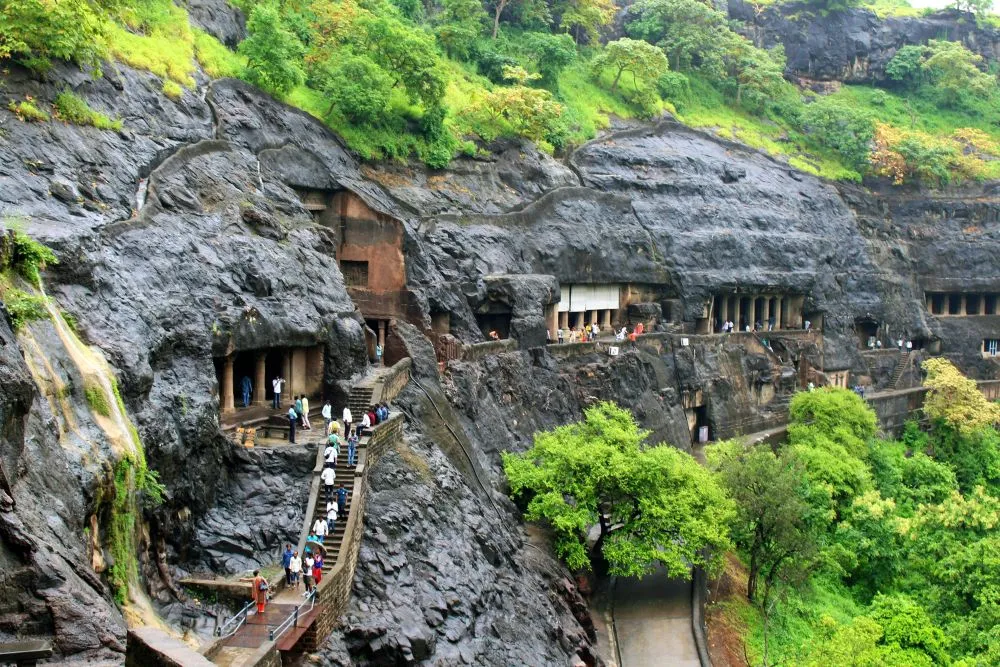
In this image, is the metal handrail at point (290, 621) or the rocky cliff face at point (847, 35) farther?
the rocky cliff face at point (847, 35)

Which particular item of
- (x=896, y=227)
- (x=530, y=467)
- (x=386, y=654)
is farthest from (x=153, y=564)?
(x=896, y=227)

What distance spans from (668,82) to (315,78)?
31042mm

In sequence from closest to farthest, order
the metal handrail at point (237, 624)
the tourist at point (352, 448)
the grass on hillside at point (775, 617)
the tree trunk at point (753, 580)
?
1. the metal handrail at point (237, 624)
2. the tourist at point (352, 448)
3. the grass on hillside at point (775, 617)
4. the tree trunk at point (753, 580)

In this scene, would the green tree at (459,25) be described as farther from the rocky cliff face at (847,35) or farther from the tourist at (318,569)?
the tourist at (318,569)

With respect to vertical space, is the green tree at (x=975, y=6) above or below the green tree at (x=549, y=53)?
above

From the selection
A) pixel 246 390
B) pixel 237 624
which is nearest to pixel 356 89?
pixel 246 390

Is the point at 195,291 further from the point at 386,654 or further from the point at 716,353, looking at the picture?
the point at 716,353

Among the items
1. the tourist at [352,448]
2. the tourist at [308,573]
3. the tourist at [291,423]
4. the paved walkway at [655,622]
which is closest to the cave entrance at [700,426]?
the paved walkway at [655,622]

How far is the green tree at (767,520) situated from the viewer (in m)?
33.6

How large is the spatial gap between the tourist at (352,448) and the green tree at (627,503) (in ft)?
26.4

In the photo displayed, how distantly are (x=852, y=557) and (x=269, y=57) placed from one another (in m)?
31.5

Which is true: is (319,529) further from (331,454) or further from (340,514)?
(331,454)

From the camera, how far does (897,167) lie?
2539 inches

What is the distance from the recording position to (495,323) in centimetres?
4116
